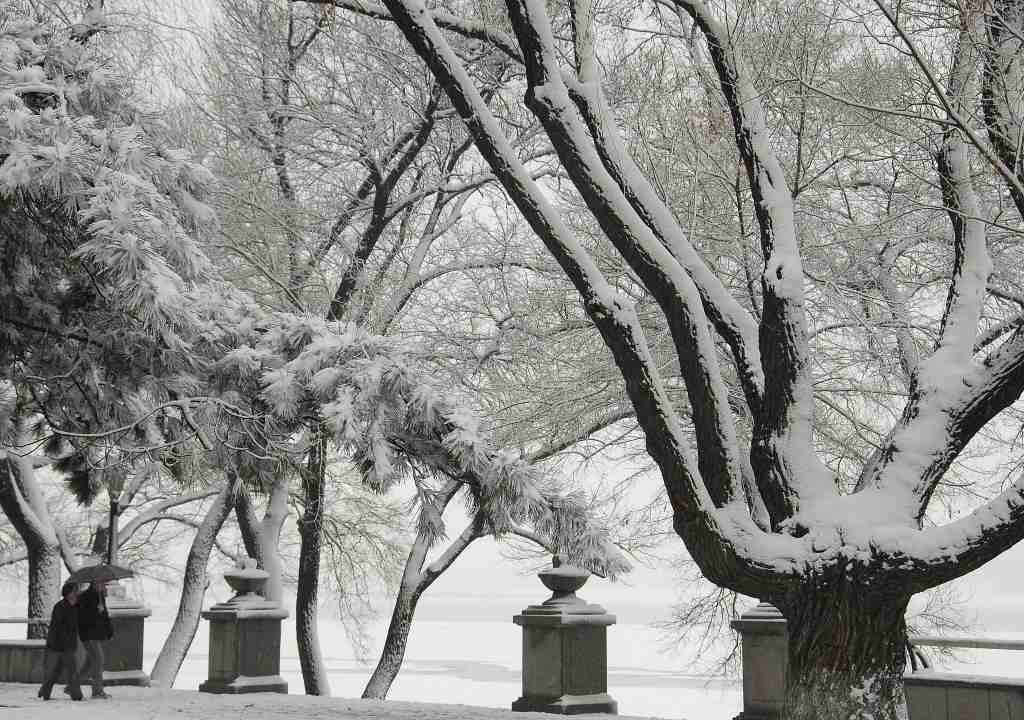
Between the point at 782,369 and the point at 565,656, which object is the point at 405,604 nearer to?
the point at 565,656

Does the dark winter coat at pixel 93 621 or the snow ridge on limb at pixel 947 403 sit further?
the dark winter coat at pixel 93 621

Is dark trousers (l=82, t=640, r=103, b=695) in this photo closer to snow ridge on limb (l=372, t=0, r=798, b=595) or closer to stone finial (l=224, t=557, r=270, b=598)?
stone finial (l=224, t=557, r=270, b=598)

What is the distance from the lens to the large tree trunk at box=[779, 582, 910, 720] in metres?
6.96

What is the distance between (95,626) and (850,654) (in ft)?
25.1

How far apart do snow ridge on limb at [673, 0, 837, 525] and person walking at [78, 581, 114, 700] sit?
705cm

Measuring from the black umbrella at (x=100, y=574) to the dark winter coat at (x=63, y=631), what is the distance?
0.34 meters

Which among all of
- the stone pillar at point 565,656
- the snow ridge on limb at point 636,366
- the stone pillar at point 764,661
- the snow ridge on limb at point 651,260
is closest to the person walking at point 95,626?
the stone pillar at point 565,656

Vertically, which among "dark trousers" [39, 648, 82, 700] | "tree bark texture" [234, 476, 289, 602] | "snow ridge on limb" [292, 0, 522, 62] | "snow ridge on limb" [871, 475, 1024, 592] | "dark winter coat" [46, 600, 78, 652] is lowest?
"dark trousers" [39, 648, 82, 700]

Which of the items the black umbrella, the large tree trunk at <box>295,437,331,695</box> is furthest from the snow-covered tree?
the large tree trunk at <box>295,437,331,695</box>

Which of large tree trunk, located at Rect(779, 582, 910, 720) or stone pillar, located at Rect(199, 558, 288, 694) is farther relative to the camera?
stone pillar, located at Rect(199, 558, 288, 694)

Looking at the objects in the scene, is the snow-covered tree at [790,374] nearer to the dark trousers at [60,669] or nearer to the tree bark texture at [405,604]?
the dark trousers at [60,669]

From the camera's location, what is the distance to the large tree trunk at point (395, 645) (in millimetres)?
17766

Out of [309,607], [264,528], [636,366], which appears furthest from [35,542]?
[636,366]

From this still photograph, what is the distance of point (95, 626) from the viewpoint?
37.6 feet
